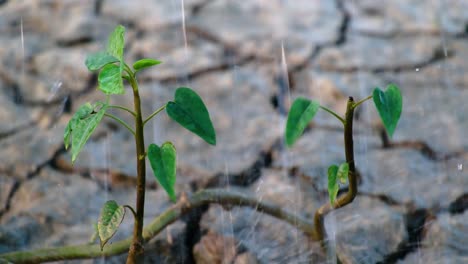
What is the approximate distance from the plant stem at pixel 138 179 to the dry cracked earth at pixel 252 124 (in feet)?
0.54

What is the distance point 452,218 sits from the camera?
59.2 inches

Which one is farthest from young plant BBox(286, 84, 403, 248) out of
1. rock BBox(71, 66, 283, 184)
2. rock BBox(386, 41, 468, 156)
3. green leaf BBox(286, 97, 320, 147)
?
rock BBox(386, 41, 468, 156)

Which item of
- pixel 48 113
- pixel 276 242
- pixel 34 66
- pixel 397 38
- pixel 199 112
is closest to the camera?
pixel 199 112

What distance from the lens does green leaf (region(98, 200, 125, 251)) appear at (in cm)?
109

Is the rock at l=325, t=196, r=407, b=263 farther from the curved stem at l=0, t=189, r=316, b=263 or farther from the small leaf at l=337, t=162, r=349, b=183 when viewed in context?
the small leaf at l=337, t=162, r=349, b=183

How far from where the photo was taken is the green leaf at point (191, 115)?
112cm

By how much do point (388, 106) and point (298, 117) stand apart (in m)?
0.16

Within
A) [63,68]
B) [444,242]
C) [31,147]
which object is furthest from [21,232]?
[444,242]

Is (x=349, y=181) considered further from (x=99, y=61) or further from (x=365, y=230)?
(x=99, y=61)

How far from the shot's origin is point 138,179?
3.78ft

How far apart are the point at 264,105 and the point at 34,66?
73cm

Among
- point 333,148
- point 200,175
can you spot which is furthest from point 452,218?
point 200,175

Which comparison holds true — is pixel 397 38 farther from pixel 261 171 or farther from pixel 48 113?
pixel 48 113

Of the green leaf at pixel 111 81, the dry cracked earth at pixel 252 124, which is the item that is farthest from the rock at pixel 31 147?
the green leaf at pixel 111 81
